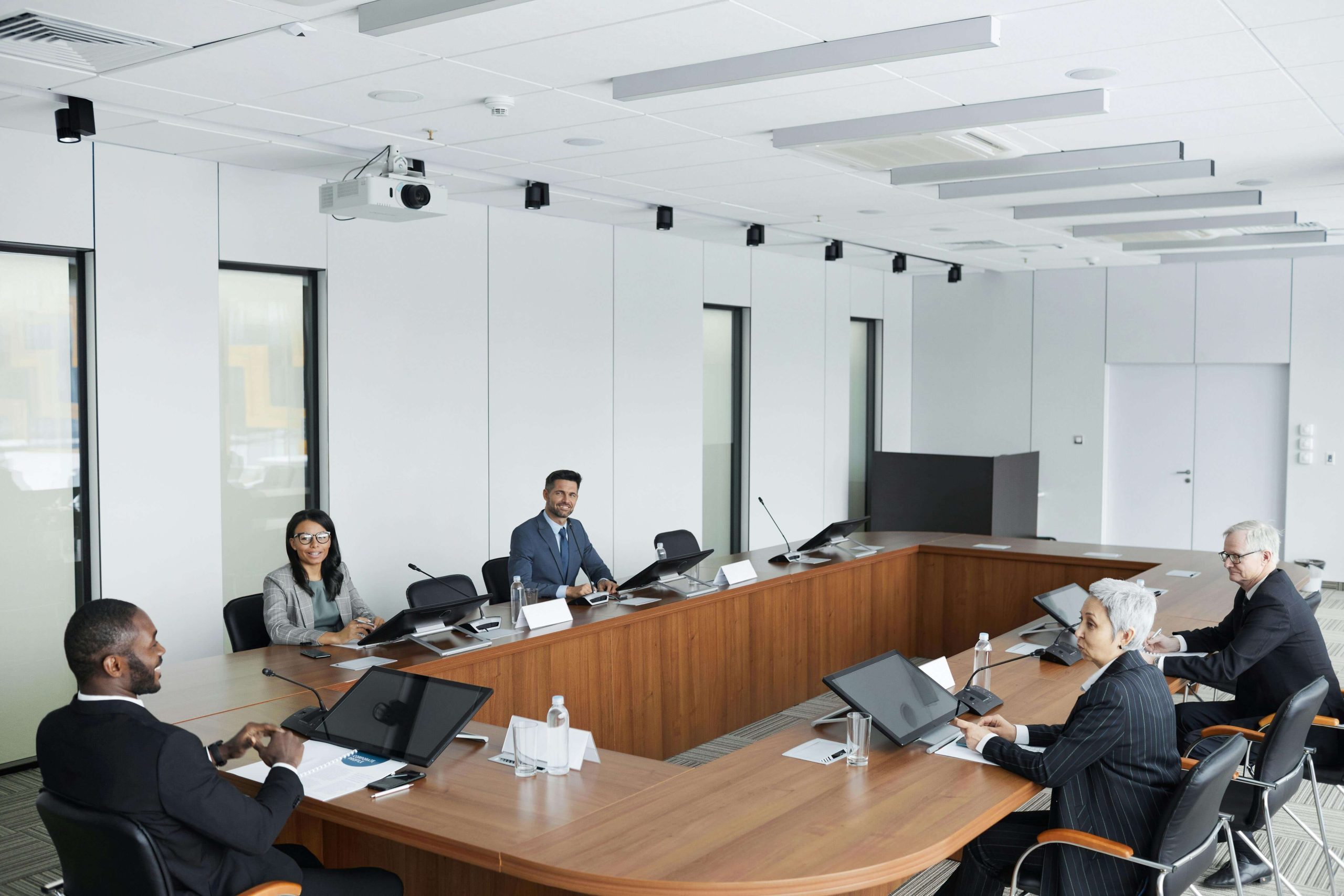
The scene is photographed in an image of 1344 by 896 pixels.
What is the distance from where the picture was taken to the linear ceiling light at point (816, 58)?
3.49m

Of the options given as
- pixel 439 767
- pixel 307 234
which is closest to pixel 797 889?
pixel 439 767

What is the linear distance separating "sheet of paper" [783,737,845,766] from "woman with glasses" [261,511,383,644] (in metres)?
1.85

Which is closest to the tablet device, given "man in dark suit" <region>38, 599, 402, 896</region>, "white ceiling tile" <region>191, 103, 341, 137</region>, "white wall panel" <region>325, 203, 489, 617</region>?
"man in dark suit" <region>38, 599, 402, 896</region>

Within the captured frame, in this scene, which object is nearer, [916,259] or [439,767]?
[439,767]

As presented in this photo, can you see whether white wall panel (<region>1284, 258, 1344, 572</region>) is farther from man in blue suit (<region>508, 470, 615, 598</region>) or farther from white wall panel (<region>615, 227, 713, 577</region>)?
man in blue suit (<region>508, 470, 615, 598</region>)

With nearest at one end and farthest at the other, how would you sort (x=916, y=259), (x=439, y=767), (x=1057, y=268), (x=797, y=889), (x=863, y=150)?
(x=797, y=889) < (x=439, y=767) < (x=863, y=150) < (x=916, y=259) < (x=1057, y=268)

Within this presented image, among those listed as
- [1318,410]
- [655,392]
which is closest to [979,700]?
[655,392]

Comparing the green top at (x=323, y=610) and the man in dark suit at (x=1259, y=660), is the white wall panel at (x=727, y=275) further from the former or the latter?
the man in dark suit at (x=1259, y=660)

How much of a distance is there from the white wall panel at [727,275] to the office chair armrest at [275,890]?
693cm

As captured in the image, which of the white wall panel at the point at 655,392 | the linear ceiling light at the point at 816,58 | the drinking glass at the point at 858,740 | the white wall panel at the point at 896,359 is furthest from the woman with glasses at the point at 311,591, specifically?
the white wall panel at the point at 896,359

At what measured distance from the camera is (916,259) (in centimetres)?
1020

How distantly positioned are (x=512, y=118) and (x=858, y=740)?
10.3ft

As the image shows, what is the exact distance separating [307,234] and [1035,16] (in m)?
4.13

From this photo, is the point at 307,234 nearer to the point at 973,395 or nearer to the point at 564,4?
the point at 564,4
